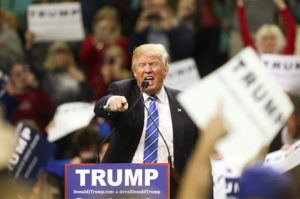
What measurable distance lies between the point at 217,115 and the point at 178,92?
2.71 m

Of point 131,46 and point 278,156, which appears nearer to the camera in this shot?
point 278,156

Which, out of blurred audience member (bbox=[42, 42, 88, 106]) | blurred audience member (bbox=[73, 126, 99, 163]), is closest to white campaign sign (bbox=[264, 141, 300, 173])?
blurred audience member (bbox=[73, 126, 99, 163])

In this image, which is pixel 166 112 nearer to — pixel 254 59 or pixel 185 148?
pixel 185 148

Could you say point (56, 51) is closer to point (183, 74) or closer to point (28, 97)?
point (28, 97)

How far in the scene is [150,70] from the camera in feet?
17.4

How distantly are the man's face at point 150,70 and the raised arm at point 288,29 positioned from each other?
3.87m

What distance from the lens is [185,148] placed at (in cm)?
537

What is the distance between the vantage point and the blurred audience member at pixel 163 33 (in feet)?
31.1

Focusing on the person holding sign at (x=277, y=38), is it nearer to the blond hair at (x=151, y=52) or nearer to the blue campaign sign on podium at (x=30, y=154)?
the blue campaign sign on podium at (x=30, y=154)

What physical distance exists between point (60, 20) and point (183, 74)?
5.64ft

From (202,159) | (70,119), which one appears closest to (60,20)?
(70,119)

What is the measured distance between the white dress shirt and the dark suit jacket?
0.08 feet

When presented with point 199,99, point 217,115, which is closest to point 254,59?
point 199,99

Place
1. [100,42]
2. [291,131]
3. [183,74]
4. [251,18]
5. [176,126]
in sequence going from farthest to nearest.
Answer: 1. [251,18]
2. [100,42]
3. [183,74]
4. [291,131]
5. [176,126]
